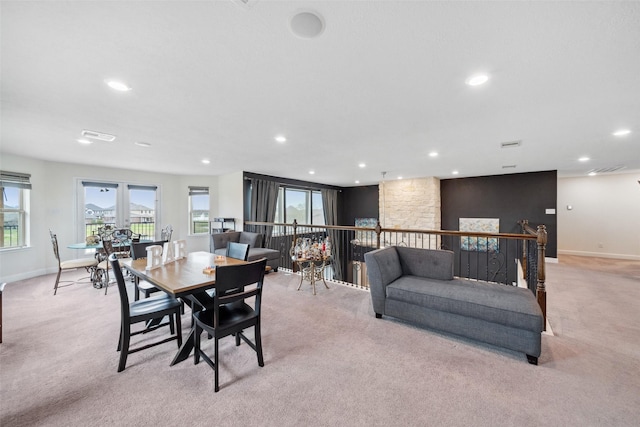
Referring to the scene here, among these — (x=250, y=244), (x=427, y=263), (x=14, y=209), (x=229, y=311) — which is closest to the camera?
(x=229, y=311)

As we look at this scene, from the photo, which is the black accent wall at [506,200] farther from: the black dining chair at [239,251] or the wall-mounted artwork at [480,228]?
the black dining chair at [239,251]

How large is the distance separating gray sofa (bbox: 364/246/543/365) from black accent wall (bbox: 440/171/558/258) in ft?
17.9

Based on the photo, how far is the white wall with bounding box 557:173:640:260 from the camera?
657 cm

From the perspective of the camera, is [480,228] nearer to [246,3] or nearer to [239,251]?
[239,251]

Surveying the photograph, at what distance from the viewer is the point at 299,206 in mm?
8742

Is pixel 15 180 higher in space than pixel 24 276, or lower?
higher

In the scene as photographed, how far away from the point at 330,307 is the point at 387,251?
1062 mm

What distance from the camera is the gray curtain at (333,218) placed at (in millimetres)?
9133

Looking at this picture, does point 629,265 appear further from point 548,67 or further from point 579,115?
point 548,67

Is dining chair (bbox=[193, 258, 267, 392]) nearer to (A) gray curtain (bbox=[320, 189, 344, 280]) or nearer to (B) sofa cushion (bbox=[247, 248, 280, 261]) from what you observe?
(B) sofa cushion (bbox=[247, 248, 280, 261])

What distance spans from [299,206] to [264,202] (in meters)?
1.93

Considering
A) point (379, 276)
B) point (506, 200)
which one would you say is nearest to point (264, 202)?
point (379, 276)

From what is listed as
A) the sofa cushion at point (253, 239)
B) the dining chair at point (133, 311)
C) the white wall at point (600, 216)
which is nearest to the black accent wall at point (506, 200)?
the white wall at point (600, 216)

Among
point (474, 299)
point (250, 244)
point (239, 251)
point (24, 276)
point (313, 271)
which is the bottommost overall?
point (24, 276)
